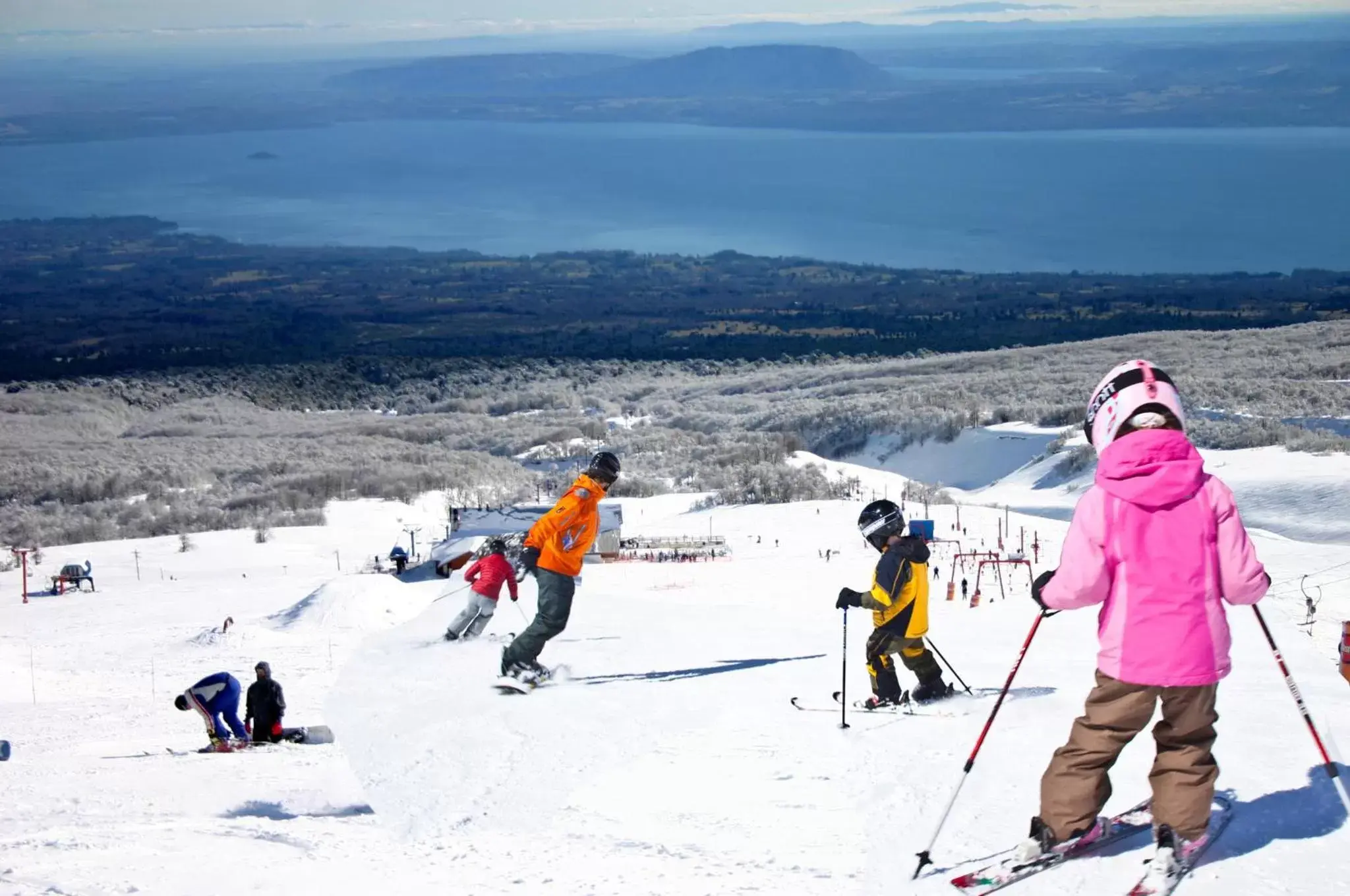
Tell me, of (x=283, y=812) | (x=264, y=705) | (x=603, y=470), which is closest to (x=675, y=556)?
(x=603, y=470)

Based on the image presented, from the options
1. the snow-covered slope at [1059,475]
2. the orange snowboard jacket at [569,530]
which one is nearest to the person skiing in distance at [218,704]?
the orange snowboard jacket at [569,530]

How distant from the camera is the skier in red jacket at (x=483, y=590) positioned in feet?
31.4

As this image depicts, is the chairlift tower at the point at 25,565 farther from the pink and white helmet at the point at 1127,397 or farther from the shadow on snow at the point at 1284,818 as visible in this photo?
the shadow on snow at the point at 1284,818

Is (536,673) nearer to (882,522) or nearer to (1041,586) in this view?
(882,522)

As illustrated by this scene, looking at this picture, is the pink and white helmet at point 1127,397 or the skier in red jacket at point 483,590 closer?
the pink and white helmet at point 1127,397

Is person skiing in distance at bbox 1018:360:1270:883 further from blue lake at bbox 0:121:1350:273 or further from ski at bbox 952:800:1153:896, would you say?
blue lake at bbox 0:121:1350:273

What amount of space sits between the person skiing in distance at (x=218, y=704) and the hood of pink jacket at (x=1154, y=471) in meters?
5.09

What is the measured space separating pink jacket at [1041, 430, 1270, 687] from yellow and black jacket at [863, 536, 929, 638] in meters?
2.35

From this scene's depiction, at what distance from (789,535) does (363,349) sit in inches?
2305

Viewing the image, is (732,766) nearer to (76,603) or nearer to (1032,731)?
(1032,731)

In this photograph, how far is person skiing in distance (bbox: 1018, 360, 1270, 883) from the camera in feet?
15.7

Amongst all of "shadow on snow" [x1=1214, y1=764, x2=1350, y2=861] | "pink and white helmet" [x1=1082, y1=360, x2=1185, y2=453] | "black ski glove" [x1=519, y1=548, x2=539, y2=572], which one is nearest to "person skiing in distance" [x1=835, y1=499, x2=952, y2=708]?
"black ski glove" [x1=519, y1=548, x2=539, y2=572]

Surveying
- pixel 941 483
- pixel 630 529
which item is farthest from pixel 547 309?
pixel 630 529

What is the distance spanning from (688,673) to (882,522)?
1960 mm
